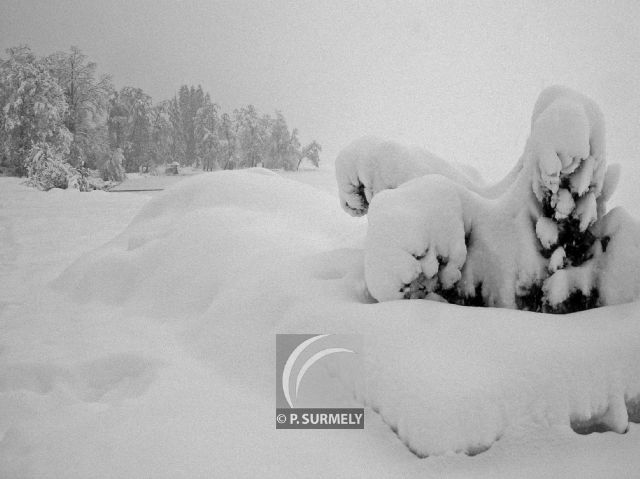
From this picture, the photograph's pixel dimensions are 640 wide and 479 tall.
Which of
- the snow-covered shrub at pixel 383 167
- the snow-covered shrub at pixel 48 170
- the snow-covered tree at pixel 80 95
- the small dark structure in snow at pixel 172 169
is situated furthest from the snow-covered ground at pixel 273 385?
the small dark structure in snow at pixel 172 169

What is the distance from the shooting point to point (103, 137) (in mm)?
24219

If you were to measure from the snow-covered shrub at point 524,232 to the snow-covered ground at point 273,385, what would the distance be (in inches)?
9.3

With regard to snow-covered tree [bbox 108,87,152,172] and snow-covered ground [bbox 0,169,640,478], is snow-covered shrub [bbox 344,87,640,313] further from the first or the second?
snow-covered tree [bbox 108,87,152,172]

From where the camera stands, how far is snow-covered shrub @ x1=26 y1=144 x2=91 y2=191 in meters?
19.2

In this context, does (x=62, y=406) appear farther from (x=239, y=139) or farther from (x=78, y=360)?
(x=239, y=139)

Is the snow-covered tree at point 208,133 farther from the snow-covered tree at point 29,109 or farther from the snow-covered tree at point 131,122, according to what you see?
the snow-covered tree at point 29,109

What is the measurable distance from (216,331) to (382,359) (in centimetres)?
134

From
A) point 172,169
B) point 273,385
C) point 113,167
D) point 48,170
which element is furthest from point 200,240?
point 172,169

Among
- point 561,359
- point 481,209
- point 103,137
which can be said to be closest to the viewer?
point 561,359

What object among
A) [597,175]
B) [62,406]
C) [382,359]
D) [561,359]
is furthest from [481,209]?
[62,406]

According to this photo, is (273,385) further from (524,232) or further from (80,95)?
(80,95)

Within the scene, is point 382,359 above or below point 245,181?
below

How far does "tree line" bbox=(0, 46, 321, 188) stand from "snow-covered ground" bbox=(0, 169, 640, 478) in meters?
21.0

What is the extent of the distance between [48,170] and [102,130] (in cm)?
599
